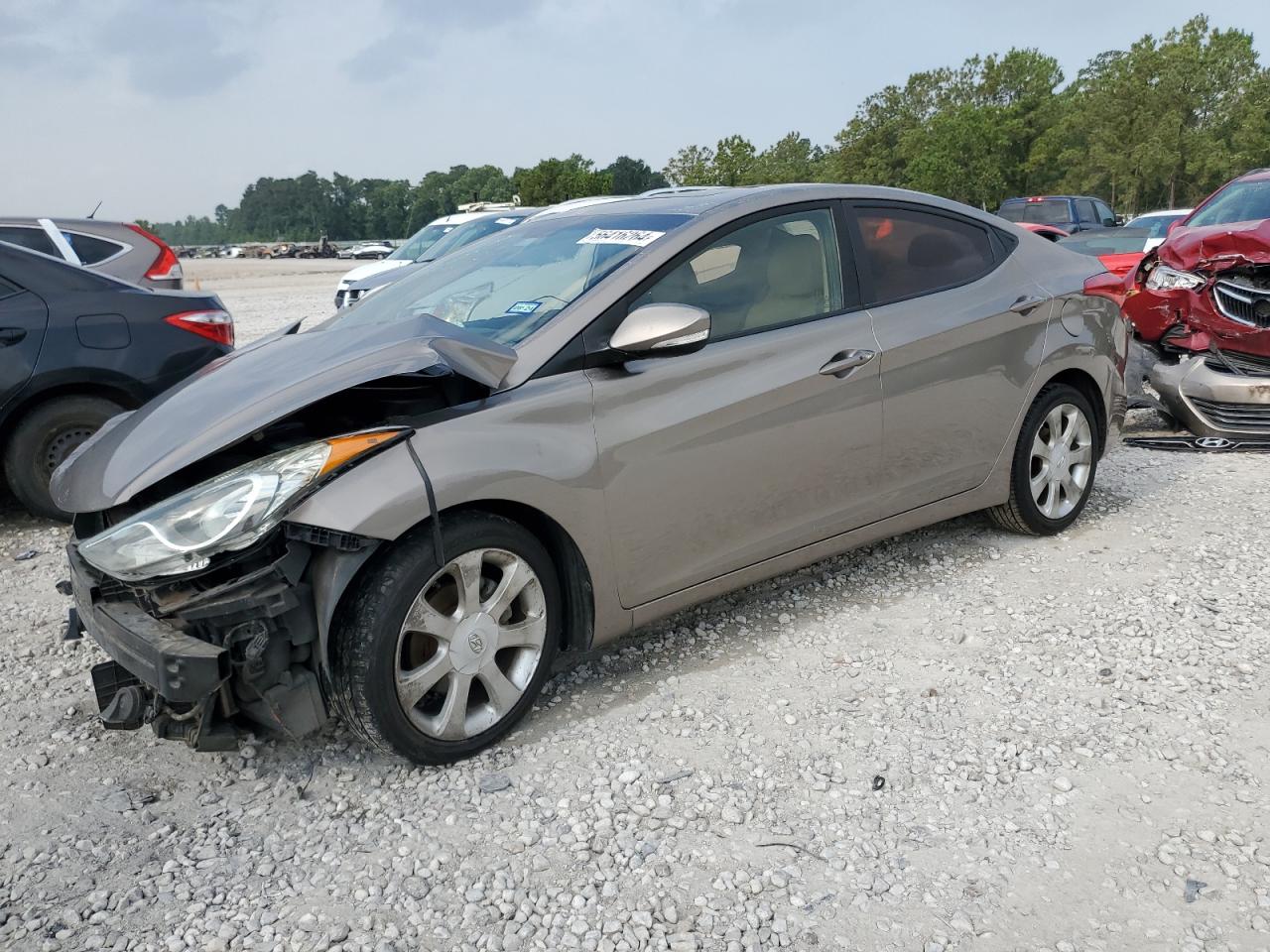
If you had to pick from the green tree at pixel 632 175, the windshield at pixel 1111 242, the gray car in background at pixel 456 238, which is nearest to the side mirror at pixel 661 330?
the gray car in background at pixel 456 238

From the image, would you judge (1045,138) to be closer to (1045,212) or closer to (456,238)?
(1045,212)

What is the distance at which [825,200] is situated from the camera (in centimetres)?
411

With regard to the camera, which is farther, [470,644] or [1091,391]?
[1091,391]

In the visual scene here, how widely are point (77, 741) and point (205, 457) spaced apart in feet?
3.77

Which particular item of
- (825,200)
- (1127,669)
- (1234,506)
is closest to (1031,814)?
(1127,669)

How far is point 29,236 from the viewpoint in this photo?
7.25 metres

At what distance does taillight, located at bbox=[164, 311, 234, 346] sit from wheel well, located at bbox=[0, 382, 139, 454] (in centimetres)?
49

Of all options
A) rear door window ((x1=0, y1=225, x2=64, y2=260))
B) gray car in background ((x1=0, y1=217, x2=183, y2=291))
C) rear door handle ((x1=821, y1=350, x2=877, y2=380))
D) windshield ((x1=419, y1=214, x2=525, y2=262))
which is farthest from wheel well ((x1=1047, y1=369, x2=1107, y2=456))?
windshield ((x1=419, y1=214, x2=525, y2=262))

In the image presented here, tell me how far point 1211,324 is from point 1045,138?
59670 mm

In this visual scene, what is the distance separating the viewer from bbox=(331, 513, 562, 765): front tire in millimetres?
2910

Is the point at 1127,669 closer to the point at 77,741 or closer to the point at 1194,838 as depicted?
the point at 1194,838

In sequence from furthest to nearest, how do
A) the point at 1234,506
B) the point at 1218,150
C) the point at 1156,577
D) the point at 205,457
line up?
the point at 1218,150 < the point at 1234,506 < the point at 1156,577 < the point at 205,457

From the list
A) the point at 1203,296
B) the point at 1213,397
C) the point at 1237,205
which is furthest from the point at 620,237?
the point at 1237,205

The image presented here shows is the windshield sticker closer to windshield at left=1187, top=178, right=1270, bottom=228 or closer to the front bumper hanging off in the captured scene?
the front bumper hanging off
